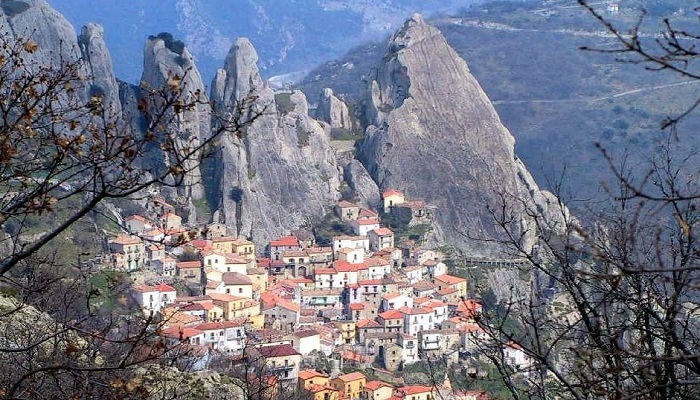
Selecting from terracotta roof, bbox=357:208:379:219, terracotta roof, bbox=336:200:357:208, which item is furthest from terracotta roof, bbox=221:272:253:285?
terracotta roof, bbox=336:200:357:208

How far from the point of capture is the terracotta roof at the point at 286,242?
32.4 m

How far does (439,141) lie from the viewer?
3838 cm

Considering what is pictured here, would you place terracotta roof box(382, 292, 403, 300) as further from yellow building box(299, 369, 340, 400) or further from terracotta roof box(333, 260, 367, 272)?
yellow building box(299, 369, 340, 400)

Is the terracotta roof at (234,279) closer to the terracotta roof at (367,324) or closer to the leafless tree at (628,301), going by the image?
the terracotta roof at (367,324)

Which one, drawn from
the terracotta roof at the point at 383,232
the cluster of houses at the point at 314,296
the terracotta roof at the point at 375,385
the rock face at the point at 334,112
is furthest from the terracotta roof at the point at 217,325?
the rock face at the point at 334,112

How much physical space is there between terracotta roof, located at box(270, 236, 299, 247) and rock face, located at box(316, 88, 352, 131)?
8.62 meters

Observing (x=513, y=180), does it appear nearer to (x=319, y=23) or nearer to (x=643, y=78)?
(x=643, y=78)

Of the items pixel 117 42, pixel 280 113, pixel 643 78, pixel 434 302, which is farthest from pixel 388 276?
pixel 643 78

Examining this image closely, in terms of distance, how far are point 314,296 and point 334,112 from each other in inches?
492

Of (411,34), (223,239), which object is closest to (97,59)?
(223,239)

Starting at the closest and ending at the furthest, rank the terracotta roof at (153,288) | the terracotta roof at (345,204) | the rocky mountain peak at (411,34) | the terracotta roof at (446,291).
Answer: the terracotta roof at (153,288) → the terracotta roof at (446,291) → the terracotta roof at (345,204) → the rocky mountain peak at (411,34)

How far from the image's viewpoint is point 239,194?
33.4 meters

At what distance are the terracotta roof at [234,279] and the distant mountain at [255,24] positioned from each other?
1362cm

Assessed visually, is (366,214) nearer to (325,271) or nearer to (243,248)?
(325,271)
